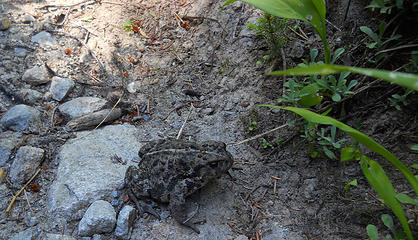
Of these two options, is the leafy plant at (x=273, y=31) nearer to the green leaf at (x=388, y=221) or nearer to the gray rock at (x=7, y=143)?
the green leaf at (x=388, y=221)

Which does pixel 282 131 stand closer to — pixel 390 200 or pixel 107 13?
pixel 390 200

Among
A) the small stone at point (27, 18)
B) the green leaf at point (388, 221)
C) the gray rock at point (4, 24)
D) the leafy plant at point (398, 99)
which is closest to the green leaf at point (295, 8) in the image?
the leafy plant at point (398, 99)

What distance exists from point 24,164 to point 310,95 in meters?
3.17

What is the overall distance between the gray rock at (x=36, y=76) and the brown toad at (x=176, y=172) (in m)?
2.09

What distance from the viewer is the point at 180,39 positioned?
481 centimetres

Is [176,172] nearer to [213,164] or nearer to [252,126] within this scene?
[213,164]

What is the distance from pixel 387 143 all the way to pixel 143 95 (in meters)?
3.08

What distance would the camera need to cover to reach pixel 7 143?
3.52 meters

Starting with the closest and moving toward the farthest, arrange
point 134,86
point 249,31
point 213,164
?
point 213,164 → point 249,31 → point 134,86

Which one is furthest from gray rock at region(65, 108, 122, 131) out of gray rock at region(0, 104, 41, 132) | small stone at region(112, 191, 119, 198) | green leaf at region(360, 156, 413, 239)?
Result: green leaf at region(360, 156, 413, 239)

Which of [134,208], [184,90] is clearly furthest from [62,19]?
[134,208]

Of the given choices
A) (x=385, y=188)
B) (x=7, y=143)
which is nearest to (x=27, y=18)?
(x=7, y=143)

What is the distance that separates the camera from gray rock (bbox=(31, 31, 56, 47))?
4695mm

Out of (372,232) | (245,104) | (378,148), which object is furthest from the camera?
(245,104)
